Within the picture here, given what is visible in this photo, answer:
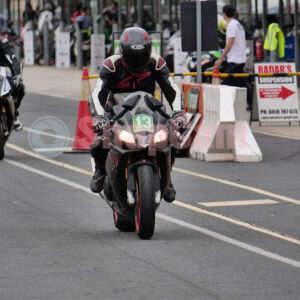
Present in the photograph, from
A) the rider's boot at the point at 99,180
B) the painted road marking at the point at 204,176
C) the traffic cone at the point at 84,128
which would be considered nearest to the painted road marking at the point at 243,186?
the painted road marking at the point at 204,176

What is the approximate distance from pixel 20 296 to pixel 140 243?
1.97 meters

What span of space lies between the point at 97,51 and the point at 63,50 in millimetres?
7283

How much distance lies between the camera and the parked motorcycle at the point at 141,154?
8227 mm

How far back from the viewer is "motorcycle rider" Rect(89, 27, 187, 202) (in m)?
8.65

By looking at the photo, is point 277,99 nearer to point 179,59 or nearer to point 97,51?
point 179,59

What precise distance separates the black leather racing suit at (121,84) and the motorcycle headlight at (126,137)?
0.48 metres

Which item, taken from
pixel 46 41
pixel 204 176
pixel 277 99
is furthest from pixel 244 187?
pixel 46 41

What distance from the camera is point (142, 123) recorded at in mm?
8281

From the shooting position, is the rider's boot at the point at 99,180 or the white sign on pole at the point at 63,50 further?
the white sign on pole at the point at 63,50

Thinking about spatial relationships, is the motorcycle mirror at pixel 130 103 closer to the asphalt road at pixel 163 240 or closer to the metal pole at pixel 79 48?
the asphalt road at pixel 163 240

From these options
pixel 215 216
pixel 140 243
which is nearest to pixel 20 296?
pixel 140 243

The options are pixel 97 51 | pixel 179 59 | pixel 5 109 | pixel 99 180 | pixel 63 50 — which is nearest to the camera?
pixel 99 180

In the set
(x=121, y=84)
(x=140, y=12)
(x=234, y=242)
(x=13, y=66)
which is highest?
(x=140, y=12)

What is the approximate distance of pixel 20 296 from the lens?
6578 mm
